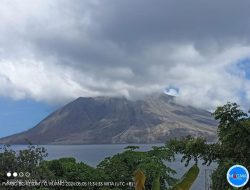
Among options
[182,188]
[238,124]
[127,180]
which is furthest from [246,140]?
[182,188]

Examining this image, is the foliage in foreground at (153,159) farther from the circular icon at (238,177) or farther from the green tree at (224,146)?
the circular icon at (238,177)

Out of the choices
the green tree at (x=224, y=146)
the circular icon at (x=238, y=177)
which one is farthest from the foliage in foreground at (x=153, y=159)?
the circular icon at (x=238, y=177)

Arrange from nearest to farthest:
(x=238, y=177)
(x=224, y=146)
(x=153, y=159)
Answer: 1. (x=238, y=177)
2. (x=153, y=159)
3. (x=224, y=146)

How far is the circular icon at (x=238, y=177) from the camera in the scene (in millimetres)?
7109

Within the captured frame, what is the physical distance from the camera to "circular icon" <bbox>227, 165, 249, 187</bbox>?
7109 mm

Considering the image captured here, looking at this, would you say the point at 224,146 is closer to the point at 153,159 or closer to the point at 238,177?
the point at 153,159

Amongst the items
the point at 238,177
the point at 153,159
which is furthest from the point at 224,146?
the point at 238,177

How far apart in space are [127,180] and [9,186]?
161 inches

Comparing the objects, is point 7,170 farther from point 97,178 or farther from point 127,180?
point 127,180

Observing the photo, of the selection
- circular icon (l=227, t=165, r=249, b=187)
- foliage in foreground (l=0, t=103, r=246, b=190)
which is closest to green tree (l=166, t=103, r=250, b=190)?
foliage in foreground (l=0, t=103, r=246, b=190)

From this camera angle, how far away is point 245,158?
1672 cm

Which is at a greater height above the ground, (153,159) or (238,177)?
(153,159)

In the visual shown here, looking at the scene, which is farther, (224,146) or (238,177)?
(224,146)

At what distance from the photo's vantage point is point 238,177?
282 inches
